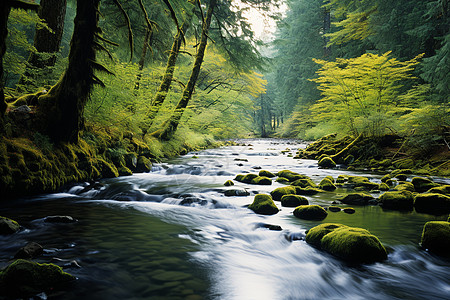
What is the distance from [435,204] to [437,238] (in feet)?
5.36

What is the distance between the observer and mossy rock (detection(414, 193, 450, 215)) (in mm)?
4027

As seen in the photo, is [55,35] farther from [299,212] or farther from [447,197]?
[447,197]

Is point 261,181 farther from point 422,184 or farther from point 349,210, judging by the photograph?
point 422,184

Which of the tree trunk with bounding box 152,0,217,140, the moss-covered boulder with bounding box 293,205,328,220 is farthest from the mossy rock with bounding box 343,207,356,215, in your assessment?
the tree trunk with bounding box 152,0,217,140

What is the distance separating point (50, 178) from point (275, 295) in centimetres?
434

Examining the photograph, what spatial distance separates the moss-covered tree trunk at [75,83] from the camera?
4.29 metres

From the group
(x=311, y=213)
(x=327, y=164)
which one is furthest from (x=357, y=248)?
(x=327, y=164)

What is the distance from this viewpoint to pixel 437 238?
2814 millimetres

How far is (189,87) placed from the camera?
11.4m

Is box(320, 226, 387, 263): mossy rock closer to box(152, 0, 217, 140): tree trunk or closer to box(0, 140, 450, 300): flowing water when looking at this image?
box(0, 140, 450, 300): flowing water

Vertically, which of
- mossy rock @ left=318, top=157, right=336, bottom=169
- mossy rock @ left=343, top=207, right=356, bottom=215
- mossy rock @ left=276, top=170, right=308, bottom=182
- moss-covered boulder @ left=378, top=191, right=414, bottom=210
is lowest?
mossy rock @ left=343, top=207, right=356, bottom=215

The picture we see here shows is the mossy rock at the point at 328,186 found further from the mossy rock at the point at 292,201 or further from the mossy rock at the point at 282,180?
the mossy rock at the point at 292,201

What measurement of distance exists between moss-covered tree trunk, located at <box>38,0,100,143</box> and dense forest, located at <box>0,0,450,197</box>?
0.02m

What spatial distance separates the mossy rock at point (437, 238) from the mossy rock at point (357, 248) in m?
0.58
